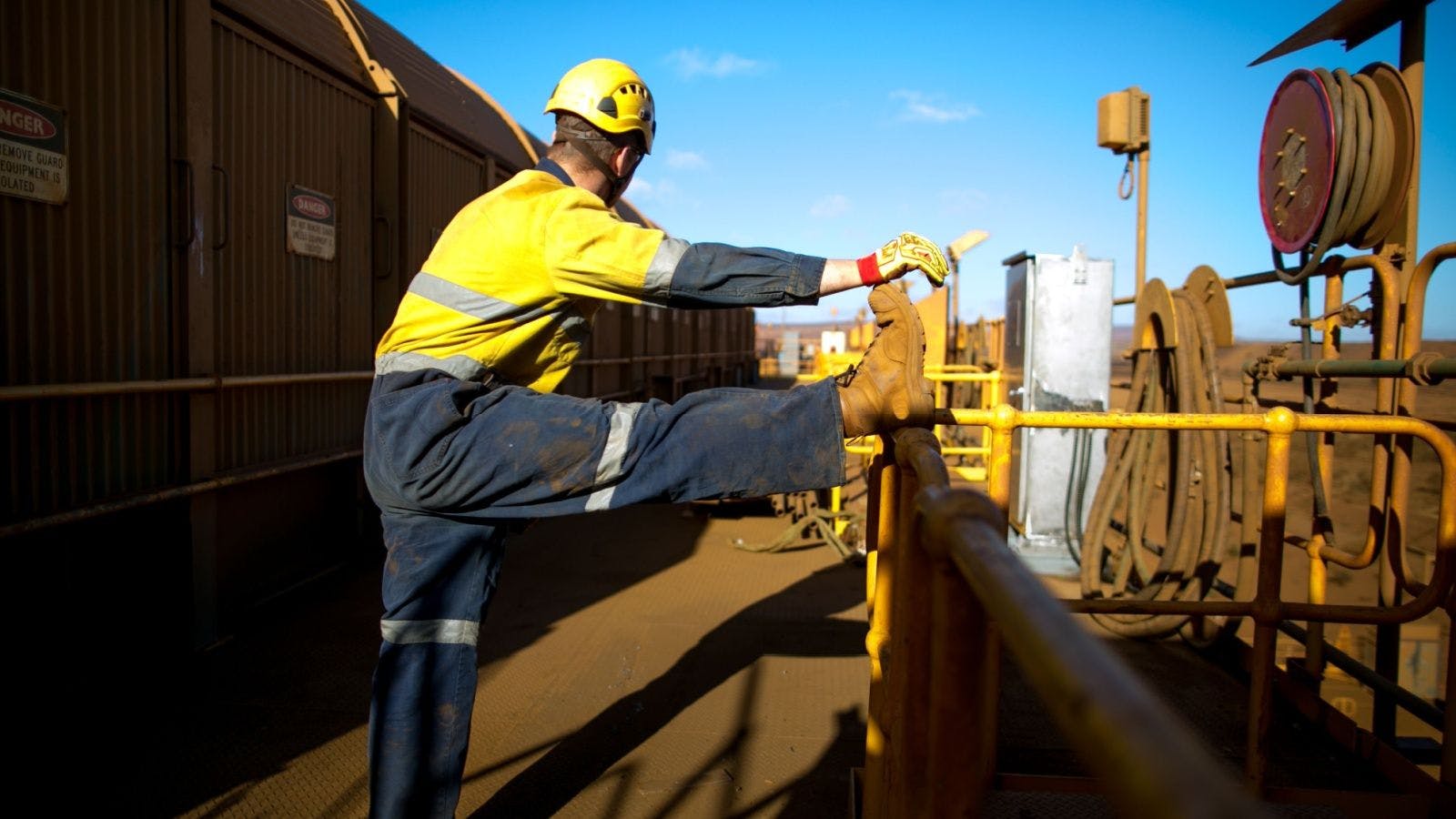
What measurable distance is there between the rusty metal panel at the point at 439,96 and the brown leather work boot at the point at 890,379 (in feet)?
14.8

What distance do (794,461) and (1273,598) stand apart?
1551mm

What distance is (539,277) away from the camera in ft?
7.05

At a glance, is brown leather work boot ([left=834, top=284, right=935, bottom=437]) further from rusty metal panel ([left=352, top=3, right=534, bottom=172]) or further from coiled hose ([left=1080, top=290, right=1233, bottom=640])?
rusty metal panel ([left=352, top=3, right=534, bottom=172])

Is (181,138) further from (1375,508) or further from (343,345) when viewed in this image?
(1375,508)

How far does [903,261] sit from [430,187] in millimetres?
4818

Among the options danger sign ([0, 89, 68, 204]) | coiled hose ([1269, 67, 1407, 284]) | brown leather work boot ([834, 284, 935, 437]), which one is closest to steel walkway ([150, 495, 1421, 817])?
brown leather work boot ([834, 284, 935, 437])

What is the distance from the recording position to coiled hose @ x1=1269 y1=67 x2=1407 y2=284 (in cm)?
355

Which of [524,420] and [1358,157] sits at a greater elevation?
[1358,157]

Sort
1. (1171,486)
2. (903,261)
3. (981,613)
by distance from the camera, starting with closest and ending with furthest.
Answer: (981,613) < (903,261) < (1171,486)

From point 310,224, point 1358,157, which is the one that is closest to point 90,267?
point 310,224

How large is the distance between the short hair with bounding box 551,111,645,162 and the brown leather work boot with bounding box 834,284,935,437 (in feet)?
2.97

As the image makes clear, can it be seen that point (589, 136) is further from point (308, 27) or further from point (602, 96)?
point (308, 27)

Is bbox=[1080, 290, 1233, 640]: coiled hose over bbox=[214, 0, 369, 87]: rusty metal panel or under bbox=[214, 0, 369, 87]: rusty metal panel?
under

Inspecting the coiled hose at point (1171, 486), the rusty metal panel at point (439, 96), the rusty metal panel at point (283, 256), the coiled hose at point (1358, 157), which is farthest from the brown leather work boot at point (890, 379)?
the rusty metal panel at point (439, 96)
